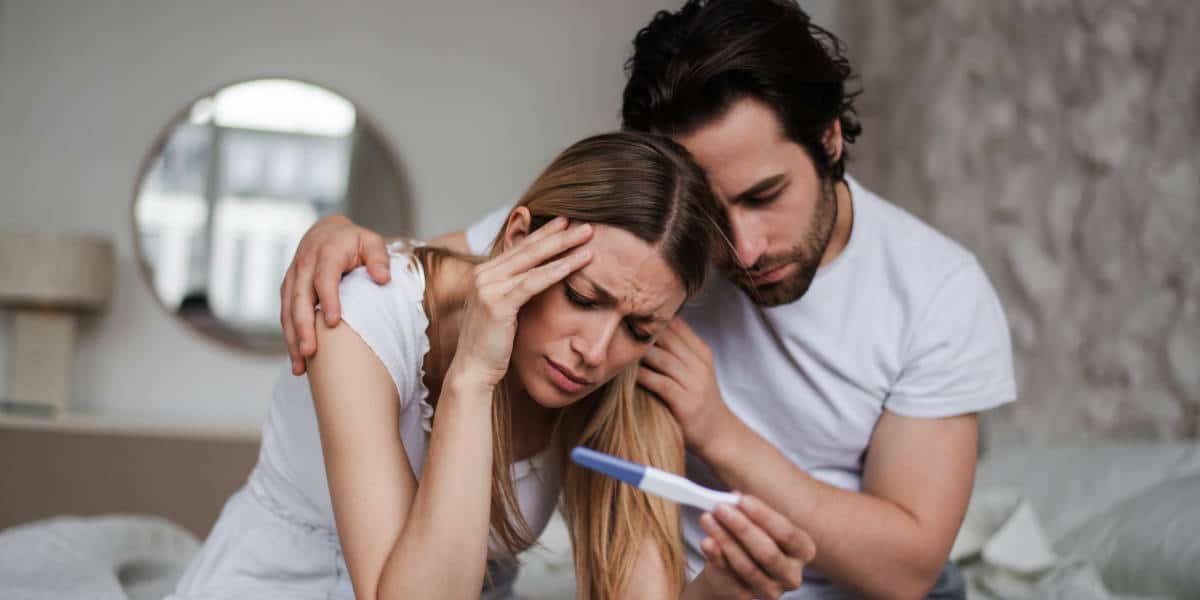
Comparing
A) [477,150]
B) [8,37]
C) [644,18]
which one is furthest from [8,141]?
[644,18]

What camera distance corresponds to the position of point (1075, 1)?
258cm

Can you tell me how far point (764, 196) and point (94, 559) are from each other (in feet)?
3.54

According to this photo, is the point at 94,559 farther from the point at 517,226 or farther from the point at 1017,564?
the point at 1017,564

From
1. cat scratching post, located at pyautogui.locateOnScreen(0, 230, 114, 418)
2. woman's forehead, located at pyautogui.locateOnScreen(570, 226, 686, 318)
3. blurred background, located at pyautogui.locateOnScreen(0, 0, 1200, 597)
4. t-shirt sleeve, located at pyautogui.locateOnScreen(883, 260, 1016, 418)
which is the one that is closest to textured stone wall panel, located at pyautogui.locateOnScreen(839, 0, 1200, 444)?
blurred background, located at pyautogui.locateOnScreen(0, 0, 1200, 597)

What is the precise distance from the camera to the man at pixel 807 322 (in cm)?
139

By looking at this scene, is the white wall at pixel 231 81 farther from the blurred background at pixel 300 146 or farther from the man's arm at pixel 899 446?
the man's arm at pixel 899 446

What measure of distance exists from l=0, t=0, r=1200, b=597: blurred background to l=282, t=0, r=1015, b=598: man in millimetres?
1253

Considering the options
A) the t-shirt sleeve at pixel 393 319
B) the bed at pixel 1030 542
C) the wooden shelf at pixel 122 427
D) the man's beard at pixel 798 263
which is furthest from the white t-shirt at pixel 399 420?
the wooden shelf at pixel 122 427

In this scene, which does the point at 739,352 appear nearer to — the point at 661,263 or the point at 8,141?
the point at 661,263

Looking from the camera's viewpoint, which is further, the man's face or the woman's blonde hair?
the man's face

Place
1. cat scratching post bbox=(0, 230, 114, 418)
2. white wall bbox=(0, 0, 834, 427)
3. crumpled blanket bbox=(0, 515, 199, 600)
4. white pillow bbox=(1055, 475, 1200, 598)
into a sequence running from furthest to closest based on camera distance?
1. white wall bbox=(0, 0, 834, 427)
2. cat scratching post bbox=(0, 230, 114, 418)
3. white pillow bbox=(1055, 475, 1200, 598)
4. crumpled blanket bbox=(0, 515, 199, 600)

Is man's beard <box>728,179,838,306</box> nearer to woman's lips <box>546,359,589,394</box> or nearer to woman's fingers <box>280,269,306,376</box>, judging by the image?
woman's lips <box>546,359,589,394</box>

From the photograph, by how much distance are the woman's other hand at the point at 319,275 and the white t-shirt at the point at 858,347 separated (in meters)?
0.34

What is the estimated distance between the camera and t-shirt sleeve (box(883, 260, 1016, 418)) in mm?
1505
